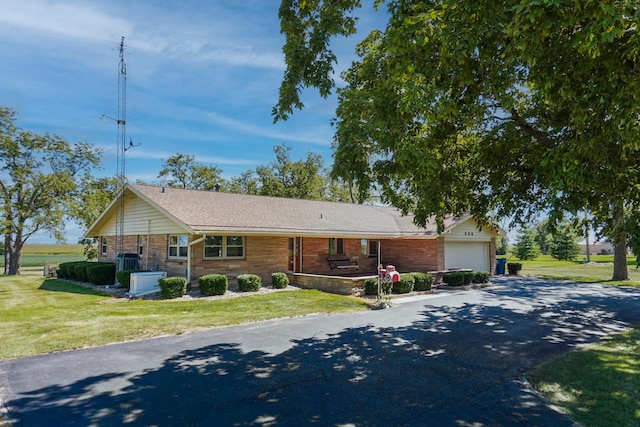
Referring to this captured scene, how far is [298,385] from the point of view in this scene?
5449mm

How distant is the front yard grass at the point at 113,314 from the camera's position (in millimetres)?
7918

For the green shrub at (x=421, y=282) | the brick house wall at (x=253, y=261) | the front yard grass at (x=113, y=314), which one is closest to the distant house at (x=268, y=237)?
the brick house wall at (x=253, y=261)

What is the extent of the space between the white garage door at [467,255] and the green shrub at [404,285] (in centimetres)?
721

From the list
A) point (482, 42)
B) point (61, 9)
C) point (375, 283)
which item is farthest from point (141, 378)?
point (375, 283)

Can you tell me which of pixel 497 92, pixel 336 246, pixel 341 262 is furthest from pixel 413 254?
pixel 497 92

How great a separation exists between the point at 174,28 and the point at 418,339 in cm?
973

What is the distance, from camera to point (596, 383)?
573 cm

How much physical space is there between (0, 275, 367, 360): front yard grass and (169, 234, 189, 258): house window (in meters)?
3.30

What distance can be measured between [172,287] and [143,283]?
6.50ft

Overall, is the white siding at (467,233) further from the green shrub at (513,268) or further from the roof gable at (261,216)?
the green shrub at (513,268)

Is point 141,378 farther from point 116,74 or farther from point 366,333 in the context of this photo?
point 116,74

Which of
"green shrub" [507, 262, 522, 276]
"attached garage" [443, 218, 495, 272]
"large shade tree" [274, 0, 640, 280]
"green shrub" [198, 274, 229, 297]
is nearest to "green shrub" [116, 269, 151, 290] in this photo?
"green shrub" [198, 274, 229, 297]

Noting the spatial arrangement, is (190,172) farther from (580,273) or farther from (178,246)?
(580,273)

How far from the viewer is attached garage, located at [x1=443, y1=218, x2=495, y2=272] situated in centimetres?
2216
